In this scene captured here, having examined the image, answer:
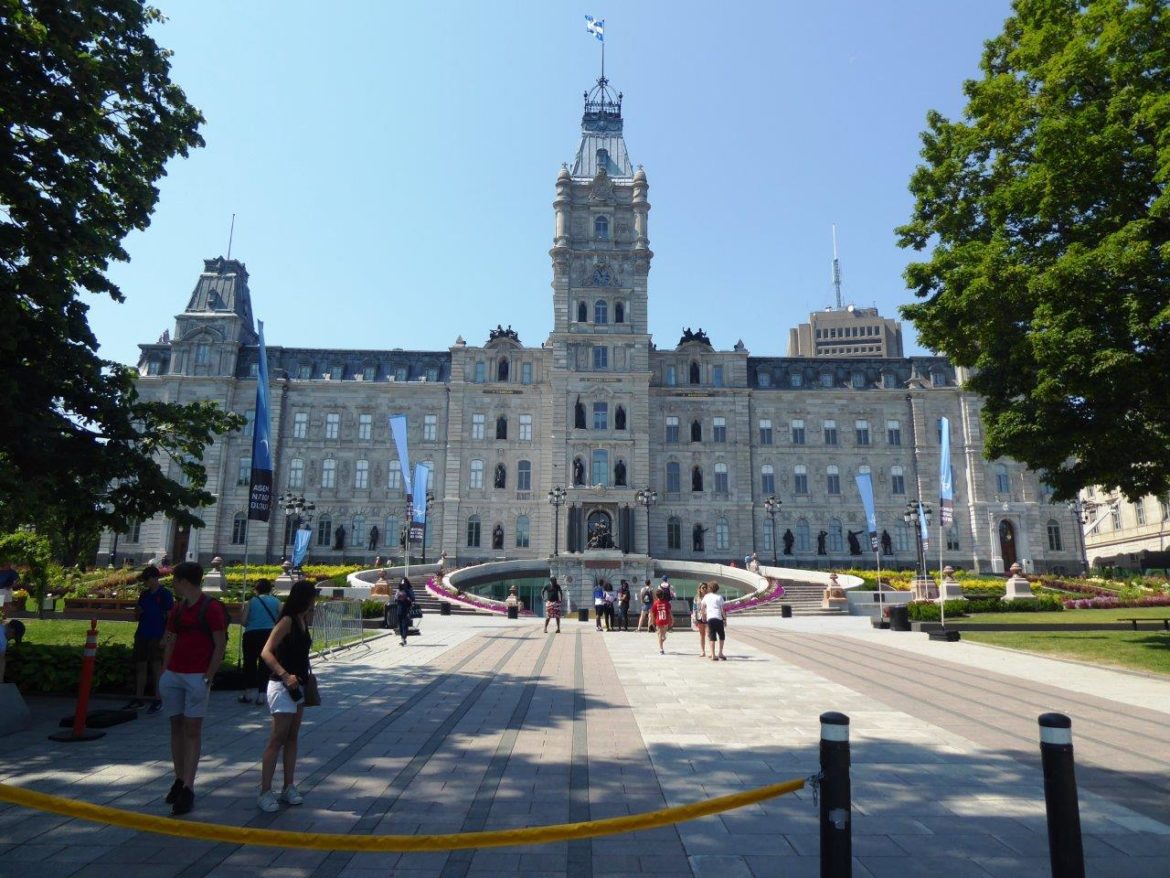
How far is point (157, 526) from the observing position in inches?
2138

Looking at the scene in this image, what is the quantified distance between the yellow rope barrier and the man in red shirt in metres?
2.23

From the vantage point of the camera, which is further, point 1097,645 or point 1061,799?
point 1097,645

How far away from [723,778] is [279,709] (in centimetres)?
434

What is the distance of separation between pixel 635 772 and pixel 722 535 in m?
50.0

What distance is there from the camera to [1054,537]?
57344 mm

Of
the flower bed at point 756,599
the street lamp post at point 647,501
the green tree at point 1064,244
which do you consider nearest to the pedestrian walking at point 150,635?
the green tree at point 1064,244

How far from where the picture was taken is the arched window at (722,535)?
56188 mm

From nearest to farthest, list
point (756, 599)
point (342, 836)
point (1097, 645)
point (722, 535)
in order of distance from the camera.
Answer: point (342, 836)
point (1097, 645)
point (756, 599)
point (722, 535)

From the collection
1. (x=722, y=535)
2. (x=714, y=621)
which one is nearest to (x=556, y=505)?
(x=722, y=535)

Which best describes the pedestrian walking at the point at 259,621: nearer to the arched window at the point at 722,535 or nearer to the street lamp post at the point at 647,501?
the street lamp post at the point at 647,501

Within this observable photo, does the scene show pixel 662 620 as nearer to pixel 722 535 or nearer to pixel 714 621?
pixel 714 621

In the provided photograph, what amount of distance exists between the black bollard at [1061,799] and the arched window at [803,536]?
5492 centimetres

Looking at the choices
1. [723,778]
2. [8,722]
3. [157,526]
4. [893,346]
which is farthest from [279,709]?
[893,346]

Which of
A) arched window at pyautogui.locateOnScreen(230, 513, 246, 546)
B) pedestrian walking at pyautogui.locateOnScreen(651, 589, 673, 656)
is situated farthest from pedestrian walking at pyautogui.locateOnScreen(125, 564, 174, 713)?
arched window at pyautogui.locateOnScreen(230, 513, 246, 546)
